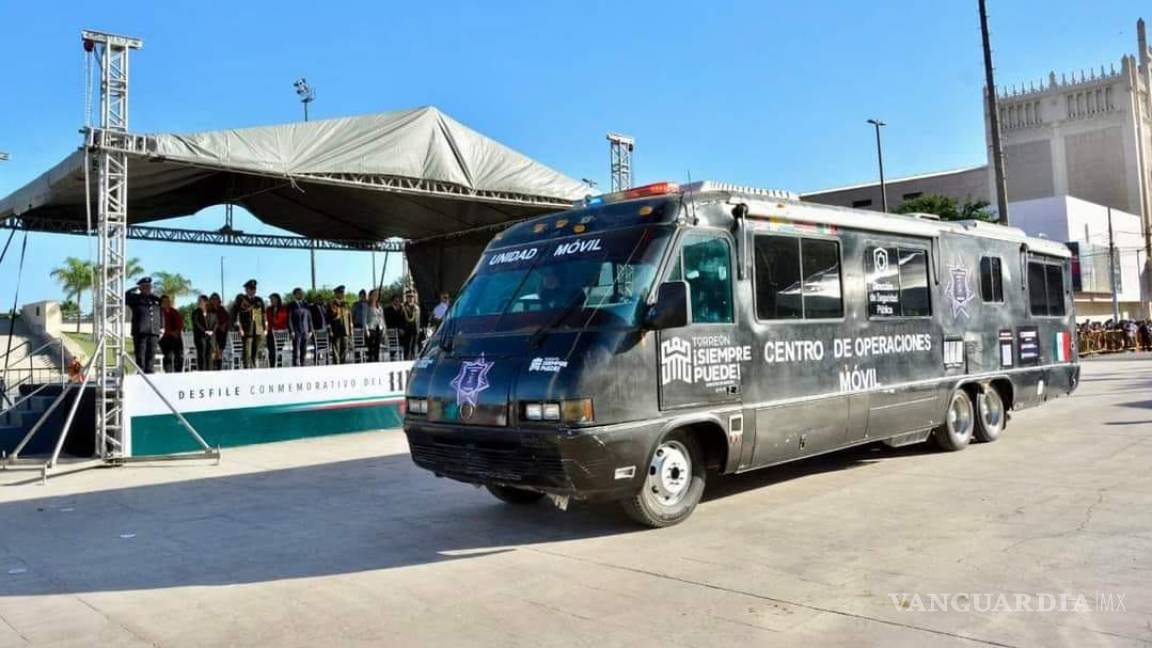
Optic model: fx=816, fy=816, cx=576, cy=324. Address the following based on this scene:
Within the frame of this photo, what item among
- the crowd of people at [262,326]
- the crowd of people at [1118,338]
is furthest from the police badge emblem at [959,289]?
the crowd of people at [1118,338]

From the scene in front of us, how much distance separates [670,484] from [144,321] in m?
9.99

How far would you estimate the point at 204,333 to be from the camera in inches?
580

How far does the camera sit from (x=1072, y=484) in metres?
7.80

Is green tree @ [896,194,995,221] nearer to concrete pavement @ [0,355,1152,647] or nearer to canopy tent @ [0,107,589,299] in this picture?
canopy tent @ [0,107,589,299]

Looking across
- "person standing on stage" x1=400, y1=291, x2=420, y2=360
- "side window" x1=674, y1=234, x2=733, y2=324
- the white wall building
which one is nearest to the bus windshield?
"side window" x1=674, y1=234, x2=733, y2=324

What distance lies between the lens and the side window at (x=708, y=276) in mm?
6664

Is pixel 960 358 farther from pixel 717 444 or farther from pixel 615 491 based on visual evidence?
A: pixel 615 491

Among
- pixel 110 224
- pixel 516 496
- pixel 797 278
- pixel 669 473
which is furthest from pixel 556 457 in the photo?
pixel 110 224

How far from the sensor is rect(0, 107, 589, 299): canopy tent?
12602 mm

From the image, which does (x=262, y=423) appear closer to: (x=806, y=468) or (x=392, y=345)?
(x=392, y=345)

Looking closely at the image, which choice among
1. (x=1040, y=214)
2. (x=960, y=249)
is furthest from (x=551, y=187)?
(x=1040, y=214)

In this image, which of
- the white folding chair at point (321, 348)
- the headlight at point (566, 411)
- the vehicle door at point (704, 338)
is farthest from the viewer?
the white folding chair at point (321, 348)

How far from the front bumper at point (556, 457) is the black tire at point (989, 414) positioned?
6.14m

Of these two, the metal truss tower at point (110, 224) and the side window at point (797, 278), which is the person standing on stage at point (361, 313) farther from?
the side window at point (797, 278)
